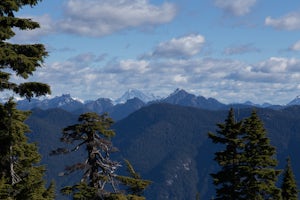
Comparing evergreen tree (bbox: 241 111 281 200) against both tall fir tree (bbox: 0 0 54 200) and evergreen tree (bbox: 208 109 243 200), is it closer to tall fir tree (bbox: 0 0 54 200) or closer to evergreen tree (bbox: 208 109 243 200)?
evergreen tree (bbox: 208 109 243 200)

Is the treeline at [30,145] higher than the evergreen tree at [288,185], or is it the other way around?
the treeline at [30,145]

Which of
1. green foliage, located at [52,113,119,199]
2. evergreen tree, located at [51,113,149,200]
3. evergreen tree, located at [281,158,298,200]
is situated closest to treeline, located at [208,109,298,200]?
evergreen tree, located at [51,113,149,200]

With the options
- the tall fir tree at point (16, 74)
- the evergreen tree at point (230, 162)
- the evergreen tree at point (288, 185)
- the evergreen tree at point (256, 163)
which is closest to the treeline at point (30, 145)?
the tall fir tree at point (16, 74)

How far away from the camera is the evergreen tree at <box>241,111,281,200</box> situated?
36.4 metres

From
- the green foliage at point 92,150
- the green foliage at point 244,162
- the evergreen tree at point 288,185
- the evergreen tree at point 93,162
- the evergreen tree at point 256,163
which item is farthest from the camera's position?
the evergreen tree at point 288,185

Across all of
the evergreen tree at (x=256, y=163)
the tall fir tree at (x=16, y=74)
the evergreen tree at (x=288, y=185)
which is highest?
the tall fir tree at (x=16, y=74)

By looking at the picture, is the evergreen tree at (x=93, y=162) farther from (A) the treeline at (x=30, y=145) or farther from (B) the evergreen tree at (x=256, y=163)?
(B) the evergreen tree at (x=256, y=163)

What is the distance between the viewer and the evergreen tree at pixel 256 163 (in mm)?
36438

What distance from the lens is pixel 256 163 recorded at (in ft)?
121

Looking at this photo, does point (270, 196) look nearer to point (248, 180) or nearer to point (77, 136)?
point (248, 180)

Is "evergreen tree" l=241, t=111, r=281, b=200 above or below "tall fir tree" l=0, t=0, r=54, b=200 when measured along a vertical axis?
below

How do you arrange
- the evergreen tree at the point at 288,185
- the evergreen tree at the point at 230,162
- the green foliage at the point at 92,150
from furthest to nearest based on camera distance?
the evergreen tree at the point at 288,185, the evergreen tree at the point at 230,162, the green foliage at the point at 92,150

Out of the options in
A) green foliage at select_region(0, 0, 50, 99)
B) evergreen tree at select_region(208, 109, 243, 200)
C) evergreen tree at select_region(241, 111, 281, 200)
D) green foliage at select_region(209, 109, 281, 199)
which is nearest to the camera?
green foliage at select_region(0, 0, 50, 99)

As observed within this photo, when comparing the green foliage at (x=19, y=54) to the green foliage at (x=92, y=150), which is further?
the green foliage at (x=92, y=150)
